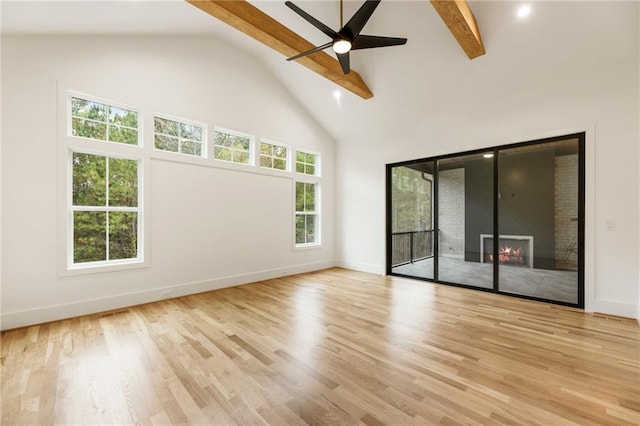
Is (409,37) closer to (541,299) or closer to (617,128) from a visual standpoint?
(617,128)

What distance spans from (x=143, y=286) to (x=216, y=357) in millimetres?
2268

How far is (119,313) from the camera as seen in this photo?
11.6ft

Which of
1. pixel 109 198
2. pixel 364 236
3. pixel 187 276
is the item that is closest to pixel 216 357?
pixel 187 276

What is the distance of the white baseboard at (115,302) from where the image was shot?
3088mm

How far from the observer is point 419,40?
3.99 meters

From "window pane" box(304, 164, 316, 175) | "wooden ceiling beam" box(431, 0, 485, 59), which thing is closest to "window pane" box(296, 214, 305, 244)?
"window pane" box(304, 164, 316, 175)

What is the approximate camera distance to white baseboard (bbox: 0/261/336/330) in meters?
3.09

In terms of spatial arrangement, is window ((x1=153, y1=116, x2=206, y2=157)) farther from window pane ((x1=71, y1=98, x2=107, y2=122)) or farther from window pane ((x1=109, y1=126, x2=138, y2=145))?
window pane ((x1=71, y1=98, x2=107, y2=122))

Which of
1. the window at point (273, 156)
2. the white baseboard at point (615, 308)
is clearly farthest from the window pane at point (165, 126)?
the white baseboard at point (615, 308)

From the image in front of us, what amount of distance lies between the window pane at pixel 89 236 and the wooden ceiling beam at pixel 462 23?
500 cm

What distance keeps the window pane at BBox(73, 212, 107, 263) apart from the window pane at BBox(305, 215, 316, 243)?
3.81 meters

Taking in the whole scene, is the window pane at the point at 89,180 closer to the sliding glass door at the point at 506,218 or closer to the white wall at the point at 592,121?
the sliding glass door at the point at 506,218

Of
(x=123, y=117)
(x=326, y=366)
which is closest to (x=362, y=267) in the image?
(x=326, y=366)

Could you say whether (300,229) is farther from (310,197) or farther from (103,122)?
(103,122)
